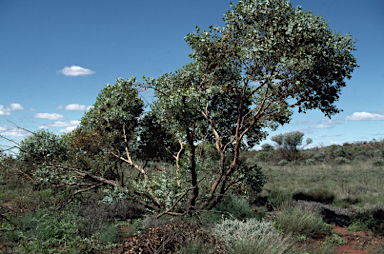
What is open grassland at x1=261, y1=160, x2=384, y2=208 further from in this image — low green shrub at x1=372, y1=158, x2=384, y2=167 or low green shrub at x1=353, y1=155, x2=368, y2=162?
low green shrub at x1=353, y1=155, x2=368, y2=162

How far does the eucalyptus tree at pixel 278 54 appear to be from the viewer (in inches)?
251

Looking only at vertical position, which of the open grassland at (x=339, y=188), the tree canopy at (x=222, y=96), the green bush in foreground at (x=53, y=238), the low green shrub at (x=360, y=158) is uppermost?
the tree canopy at (x=222, y=96)

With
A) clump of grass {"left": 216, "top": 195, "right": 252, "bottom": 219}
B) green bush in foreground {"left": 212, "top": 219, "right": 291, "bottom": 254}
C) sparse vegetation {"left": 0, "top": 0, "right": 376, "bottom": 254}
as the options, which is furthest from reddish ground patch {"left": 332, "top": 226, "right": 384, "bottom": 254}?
clump of grass {"left": 216, "top": 195, "right": 252, "bottom": 219}

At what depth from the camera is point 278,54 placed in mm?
6641

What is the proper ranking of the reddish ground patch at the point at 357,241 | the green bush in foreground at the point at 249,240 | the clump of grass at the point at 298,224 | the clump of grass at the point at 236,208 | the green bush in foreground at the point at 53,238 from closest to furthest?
the green bush in foreground at the point at 249,240 → the green bush in foreground at the point at 53,238 → the reddish ground patch at the point at 357,241 → the clump of grass at the point at 298,224 → the clump of grass at the point at 236,208

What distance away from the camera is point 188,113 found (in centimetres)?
595

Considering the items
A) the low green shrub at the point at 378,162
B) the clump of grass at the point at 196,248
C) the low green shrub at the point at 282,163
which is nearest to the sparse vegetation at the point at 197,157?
the clump of grass at the point at 196,248

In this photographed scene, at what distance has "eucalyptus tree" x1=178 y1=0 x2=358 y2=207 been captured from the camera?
6.37 metres

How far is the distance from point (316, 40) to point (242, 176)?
4.39 meters

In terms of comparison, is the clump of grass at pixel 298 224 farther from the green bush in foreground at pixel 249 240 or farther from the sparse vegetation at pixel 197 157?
the green bush in foreground at pixel 249 240

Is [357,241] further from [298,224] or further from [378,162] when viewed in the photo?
[378,162]

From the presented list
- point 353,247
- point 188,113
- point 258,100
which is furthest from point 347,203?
point 188,113

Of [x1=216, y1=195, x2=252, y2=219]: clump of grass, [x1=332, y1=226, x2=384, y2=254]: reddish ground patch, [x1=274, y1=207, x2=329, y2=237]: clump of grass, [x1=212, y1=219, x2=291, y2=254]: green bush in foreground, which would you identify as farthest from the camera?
[x1=216, y1=195, x2=252, y2=219]: clump of grass

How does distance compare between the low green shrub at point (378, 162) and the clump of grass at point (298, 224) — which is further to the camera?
the low green shrub at point (378, 162)
